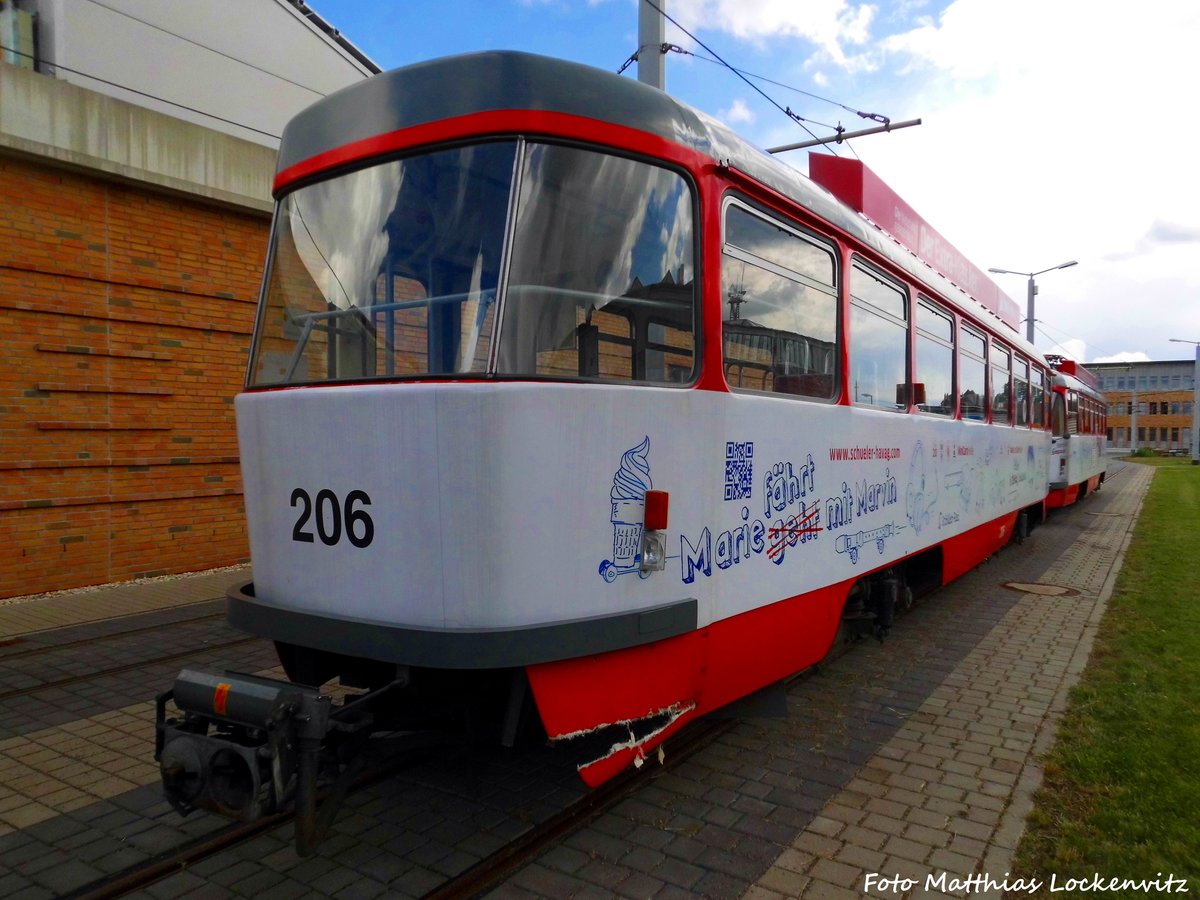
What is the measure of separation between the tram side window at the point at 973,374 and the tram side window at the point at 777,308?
134 inches

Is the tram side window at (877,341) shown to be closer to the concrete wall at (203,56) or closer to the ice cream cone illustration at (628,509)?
the ice cream cone illustration at (628,509)

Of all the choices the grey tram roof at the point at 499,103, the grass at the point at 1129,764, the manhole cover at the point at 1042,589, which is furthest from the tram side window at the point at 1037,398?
the grey tram roof at the point at 499,103

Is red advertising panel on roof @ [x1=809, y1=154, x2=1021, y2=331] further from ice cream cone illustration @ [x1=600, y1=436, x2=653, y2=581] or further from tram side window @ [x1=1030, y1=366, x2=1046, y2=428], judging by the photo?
tram side window @ [x1=1030, y1=366, x2=1046, y2=428]

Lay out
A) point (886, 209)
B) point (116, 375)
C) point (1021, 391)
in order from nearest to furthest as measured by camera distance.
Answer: point (886, 209) < point (116, 375) < point (1021, 391)

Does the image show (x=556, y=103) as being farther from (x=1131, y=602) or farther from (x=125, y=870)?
(x=1131, y=602)

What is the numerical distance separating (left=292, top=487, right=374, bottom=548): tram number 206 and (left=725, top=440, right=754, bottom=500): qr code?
59.5 inches

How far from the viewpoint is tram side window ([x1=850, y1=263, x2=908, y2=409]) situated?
5.14 meters

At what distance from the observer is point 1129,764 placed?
4.37 m

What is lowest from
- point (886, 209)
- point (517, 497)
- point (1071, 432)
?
point (517, 497)

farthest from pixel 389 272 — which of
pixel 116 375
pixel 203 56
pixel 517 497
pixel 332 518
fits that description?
pixel 203 56

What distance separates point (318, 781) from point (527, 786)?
122 centimetres

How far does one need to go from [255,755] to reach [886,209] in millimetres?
5510

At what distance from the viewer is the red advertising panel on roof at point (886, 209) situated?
588cm

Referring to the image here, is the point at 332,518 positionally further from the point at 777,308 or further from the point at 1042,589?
the point at 1042,589
